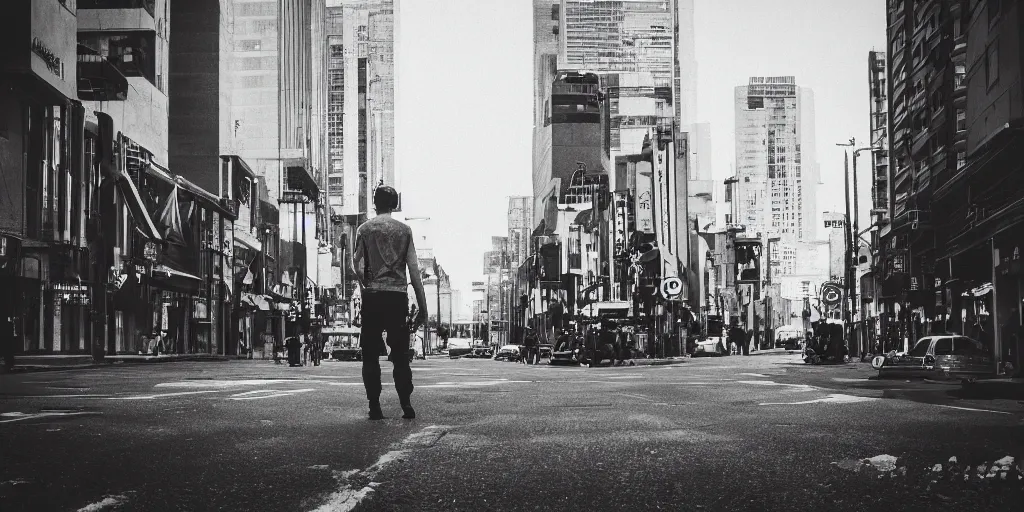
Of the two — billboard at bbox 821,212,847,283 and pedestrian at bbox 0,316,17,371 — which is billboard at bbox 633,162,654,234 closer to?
billboard at bbox 821,212,847,283

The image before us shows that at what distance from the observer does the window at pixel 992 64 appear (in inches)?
1256

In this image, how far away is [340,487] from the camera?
482 centimetres

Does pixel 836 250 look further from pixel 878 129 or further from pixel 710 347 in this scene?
pixel 710 347

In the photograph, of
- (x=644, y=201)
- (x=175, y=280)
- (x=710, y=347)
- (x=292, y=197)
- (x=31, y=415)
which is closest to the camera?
(x=31, y=415)

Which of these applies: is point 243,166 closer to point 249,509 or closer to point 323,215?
point 323,215

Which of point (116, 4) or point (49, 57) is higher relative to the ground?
point (116, 4)

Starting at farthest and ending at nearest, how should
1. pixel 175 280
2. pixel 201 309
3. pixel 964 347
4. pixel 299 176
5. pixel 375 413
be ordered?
pixel 299 176 → pixel 201 309 → pixel 175 280 → pixel 964 347 → pixel 375 413

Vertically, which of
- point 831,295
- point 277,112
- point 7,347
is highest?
point 277,112

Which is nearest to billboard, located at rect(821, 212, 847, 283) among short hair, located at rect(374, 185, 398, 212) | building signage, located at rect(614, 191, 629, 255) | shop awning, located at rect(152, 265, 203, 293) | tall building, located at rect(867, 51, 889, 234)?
building signage, located at rect(614, 191, 629, 255)

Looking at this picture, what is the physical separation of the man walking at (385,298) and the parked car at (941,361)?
16.3m

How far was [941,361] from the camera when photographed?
2361 cm

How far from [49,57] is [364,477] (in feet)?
114

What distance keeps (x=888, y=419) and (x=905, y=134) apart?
49845mm

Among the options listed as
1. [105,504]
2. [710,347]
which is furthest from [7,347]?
[710,347]
